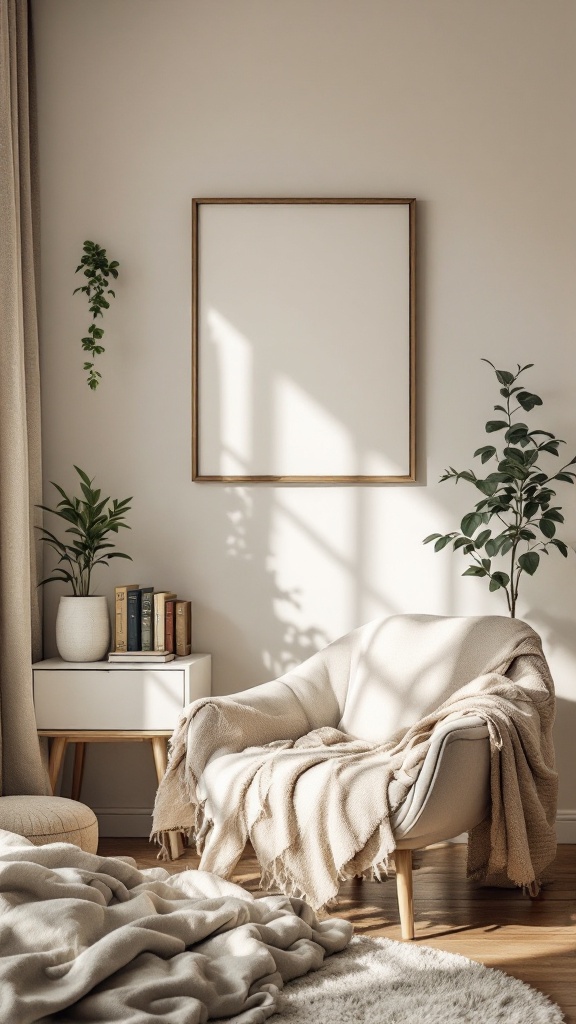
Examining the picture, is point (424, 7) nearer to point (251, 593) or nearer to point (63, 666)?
point (251, 593)

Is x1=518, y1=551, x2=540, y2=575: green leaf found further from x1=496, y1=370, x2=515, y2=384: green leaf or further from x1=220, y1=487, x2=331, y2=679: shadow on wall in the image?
x1=220, y1=487, x2=331, y2=679: shadow on wall

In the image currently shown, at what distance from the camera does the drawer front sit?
3.45 m

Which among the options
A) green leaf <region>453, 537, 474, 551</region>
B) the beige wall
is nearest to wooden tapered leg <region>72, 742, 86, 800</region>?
the beige wall

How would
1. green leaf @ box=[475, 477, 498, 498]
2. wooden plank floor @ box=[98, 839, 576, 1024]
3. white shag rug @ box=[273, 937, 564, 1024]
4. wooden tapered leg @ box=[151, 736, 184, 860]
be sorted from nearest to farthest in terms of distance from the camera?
white shag rug @ box=[273, 937, 564, 1024] → wooden plank floor @ box=[98, 839, 576, 1024] → wooden tapered leg @ box=[151, 736, 184, 860] → green leaf @ box=[475, 477, 498, 498]

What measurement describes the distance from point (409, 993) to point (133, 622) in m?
1.71

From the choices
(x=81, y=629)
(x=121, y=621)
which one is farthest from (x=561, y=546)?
(x=81, y=629)

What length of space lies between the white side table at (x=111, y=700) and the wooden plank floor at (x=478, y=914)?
0.46m

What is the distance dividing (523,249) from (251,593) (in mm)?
1671

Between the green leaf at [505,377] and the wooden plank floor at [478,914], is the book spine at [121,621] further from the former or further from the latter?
the green leaf at [505,377]

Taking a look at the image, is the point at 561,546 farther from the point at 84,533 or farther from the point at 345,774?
the point at 84,533

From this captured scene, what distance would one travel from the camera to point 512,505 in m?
3.76

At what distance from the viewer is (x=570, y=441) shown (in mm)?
3744

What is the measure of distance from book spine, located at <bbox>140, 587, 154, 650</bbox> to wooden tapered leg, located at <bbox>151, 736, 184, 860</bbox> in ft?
1.08

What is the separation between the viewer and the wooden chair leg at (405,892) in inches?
105
